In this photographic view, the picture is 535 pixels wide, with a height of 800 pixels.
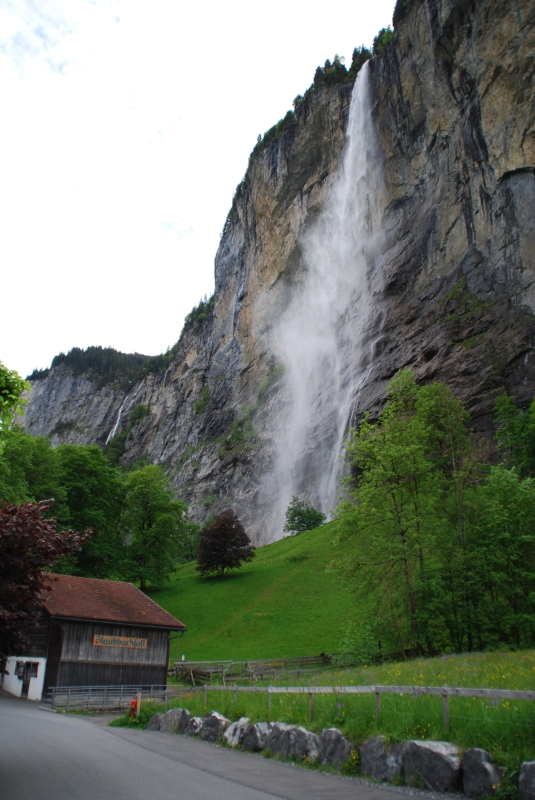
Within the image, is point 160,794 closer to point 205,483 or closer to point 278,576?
point 278,576

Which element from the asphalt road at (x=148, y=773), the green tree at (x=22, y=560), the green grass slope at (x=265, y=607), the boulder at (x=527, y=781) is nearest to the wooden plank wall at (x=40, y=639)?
the green grass slope at (x=265, y=607)

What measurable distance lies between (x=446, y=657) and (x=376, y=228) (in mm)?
65110

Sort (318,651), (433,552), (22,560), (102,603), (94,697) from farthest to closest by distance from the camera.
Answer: (318,651) < (102,603) < (94,697) < (433,552) < (22,560)

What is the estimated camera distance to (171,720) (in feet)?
45.2

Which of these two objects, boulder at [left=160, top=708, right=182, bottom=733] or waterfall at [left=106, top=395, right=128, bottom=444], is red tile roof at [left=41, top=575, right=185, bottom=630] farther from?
waterfall at [left=106, top=395, right=128, bottom=444]

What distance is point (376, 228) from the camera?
73.0m

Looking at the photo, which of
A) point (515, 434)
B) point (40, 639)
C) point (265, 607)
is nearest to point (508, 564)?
point (40, 639)

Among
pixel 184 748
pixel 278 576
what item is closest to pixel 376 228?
pixel 278 576

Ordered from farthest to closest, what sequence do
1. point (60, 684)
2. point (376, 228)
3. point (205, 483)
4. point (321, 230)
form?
1. point (205, 483)
2. point (321, 230)
3. point (376, 228)
4. point (60, 684)

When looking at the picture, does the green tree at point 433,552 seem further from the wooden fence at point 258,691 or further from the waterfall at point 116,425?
the waterfall at point 116,425

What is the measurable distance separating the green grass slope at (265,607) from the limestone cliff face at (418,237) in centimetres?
1949

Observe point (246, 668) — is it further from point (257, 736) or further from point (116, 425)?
point (116, 425)

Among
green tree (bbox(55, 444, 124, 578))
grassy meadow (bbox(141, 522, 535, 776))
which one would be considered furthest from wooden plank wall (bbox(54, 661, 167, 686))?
green tree (bbox(55, 444, 124, 578))

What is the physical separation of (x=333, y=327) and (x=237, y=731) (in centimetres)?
7137
